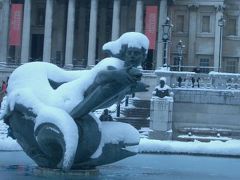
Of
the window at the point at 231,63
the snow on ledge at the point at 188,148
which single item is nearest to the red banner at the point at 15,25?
the window at the point at 231,63

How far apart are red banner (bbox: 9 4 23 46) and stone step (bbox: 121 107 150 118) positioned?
23.2 meters

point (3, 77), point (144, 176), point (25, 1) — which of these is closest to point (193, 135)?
point (144, 176)

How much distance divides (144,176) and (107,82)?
10.3ft

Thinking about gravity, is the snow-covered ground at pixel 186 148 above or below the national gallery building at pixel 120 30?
below

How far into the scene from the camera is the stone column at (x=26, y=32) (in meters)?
74.1

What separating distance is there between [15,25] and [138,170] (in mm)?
51832

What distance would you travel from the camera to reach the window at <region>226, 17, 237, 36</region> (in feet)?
259

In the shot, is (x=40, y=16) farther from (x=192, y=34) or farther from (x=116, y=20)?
(x=192, y=34)

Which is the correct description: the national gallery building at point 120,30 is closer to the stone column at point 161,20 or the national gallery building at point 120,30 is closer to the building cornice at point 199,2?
the building cornice at point 199,2

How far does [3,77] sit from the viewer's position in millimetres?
70250

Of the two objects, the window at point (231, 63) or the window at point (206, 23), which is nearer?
the window at point (206, 23)

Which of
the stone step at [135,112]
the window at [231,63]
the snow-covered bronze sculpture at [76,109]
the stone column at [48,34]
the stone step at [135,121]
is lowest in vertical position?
the stone step at [135,121]

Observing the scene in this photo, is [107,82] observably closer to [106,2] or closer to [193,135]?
[193,135]

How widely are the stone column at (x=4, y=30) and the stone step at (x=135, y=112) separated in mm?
28185
